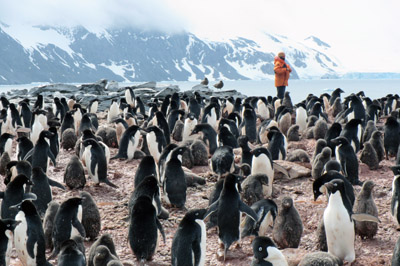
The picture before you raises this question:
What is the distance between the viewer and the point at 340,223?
181 inches

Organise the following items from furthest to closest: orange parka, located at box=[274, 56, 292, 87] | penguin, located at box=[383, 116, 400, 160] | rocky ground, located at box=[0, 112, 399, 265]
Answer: orange parka, located at box=[274, 56, 292, 87], penguin, located at box=[383, 116, 400, 160], rocky ground, located at box=[0, 112, 399, 265]

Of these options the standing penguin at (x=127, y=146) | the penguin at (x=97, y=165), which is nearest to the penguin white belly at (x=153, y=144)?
the standing penguin at (x=127, y=146)

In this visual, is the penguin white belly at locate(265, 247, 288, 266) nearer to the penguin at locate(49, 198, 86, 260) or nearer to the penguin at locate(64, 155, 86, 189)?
the penguin at locate(49, 198, 86, 260)

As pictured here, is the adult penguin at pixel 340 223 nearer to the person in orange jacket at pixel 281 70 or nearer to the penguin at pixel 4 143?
the penguin at pixel 4 143

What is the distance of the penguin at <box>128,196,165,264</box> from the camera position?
4754mm

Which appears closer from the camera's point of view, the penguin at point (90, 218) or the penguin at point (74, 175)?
the penguin at point (90, 218)

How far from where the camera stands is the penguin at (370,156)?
327 inches

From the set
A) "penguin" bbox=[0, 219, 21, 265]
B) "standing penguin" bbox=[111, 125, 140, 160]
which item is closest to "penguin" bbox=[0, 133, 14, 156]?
"standing penguin" bbox=[111, 125, 140, 160]

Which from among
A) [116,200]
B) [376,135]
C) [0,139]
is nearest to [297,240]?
[116,200]

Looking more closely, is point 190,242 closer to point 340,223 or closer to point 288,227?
point 288,227

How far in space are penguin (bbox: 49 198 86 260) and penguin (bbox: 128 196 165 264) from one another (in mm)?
604

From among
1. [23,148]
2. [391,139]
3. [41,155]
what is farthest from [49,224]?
[391,139]

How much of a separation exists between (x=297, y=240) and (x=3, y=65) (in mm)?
187201

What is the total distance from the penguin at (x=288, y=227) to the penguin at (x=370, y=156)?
3824 mm
